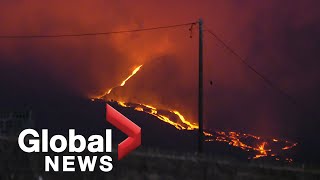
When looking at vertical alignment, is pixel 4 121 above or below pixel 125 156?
above

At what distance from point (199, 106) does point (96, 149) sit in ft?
25.0

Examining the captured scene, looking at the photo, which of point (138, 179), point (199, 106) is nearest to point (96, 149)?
point (138, 179)

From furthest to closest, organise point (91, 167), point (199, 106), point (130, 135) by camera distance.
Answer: point (199, 106) < point (130, 135) < point (91, 167)

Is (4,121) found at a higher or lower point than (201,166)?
higher

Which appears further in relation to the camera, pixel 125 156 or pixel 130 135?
pixel 130 135

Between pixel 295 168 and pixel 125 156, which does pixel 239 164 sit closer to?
pixel 295 168

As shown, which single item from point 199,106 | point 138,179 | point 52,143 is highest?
point 199,106

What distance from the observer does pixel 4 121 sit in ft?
112

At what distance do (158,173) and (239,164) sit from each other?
3375 millimetres

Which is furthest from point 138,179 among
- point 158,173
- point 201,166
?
point 201,166

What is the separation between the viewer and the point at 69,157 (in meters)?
21.4

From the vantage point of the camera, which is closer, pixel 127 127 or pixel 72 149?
pixel 72 149

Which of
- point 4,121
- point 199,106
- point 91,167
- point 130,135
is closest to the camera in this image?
point 91,167

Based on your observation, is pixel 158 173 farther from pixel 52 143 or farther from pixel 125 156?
pixel 52 143
